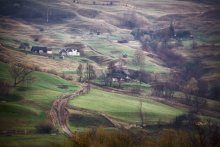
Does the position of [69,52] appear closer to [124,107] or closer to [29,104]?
[124,107]

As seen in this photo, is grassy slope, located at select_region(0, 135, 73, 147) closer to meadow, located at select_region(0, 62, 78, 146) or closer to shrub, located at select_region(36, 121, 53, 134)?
meadow, located at select_region(0, 62, 78, 146)

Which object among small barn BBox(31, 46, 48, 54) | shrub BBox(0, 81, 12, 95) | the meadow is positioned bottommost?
the meadow

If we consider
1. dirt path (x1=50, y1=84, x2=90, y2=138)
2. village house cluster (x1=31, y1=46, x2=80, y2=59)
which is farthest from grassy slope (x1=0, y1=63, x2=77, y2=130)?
village house cluster (x1=31, y1=46, x2=80, y2=59)

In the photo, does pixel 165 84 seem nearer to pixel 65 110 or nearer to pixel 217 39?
pixel 65 110

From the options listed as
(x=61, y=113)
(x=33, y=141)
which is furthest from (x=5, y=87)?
(x=33, y=141)

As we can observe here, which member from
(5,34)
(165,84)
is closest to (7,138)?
(165,84)

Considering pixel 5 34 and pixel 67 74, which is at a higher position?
pixel 5 34
